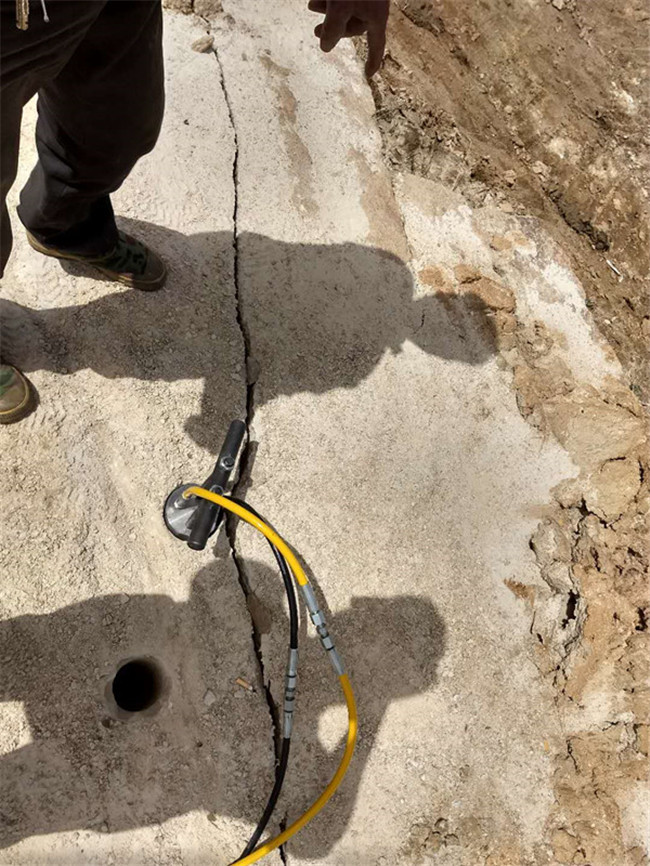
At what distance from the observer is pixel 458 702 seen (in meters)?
2.06

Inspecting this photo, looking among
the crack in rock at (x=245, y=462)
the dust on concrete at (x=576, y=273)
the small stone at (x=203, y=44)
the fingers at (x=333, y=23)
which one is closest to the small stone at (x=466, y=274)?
the dust on concrete at (x=576, y=273)

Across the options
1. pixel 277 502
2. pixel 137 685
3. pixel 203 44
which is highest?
pixel 203 44

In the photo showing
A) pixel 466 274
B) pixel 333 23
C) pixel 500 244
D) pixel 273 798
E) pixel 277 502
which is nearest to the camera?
pixel 333 23

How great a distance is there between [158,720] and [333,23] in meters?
1.80

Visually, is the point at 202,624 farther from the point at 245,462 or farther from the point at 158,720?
the point at 245,462

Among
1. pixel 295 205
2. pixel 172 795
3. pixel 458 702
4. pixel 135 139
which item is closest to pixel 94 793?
pixel 172 795

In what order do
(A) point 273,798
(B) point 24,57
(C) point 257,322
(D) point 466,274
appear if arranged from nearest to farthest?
(B) point 24,57, (A) point 273,798, (C) point 257,322, (D) point 466,274

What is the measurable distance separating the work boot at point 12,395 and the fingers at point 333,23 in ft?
3.96

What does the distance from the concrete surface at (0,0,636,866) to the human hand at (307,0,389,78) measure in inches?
37.2

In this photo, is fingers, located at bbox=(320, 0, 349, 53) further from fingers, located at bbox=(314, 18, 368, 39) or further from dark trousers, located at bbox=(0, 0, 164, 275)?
dark trousers, located at bbox=(0, 0, 164, 275)

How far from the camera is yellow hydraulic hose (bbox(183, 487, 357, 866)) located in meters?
1.74

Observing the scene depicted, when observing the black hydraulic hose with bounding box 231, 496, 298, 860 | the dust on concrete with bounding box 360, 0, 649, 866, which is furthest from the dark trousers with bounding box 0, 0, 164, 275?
the dust on concrete with bounding box 360, 0, 649, 866

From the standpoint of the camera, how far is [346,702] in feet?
6.46

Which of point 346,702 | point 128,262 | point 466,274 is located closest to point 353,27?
point 128,262
